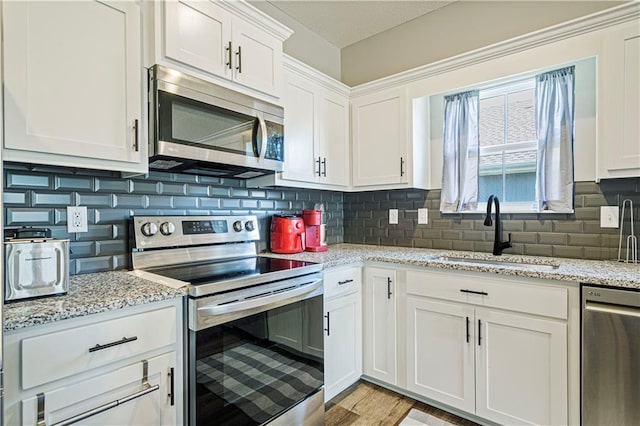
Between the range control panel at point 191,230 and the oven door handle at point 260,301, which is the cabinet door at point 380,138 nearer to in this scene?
the range control panel at point 191,230

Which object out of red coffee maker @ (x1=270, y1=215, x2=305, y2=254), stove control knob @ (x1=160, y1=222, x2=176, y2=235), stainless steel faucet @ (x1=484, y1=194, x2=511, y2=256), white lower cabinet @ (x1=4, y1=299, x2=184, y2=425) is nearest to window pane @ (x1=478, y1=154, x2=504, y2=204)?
stainless steel faucet @ (x1=484, y1=194, x2=511, y2=256)

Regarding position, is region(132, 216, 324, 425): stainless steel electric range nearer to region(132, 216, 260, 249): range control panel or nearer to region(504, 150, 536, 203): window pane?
region(132, 216, 260, 249): range control panel

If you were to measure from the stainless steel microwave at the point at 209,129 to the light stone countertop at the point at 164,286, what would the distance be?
593mm

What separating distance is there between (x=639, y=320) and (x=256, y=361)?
1640 mm

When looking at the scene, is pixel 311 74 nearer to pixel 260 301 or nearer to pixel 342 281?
pixel 342 281

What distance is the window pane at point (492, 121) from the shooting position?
2.45 metres

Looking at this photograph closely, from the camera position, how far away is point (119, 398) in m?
1.17

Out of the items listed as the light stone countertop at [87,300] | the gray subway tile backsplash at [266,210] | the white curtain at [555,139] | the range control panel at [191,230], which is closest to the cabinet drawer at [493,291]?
the gray subway tile backsplash at [266,210]

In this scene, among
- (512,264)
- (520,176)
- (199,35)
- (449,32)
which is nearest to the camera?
(199,35)

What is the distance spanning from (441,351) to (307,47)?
2574 millimetres

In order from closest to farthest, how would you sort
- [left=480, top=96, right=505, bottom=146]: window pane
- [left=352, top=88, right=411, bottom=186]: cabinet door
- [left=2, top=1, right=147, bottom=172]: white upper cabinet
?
[left=2, top=1, right=147, bottom=172]: white upper cabinet < [left=480, top=96, right=505, bottom=146]: window pane < [left=352, top=88, right=411, bottom=186]: cabinet door

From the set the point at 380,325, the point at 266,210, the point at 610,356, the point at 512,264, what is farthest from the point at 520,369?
the point at 266,210

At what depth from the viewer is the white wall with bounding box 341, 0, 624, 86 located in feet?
7.19

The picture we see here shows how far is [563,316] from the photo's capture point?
161cm
